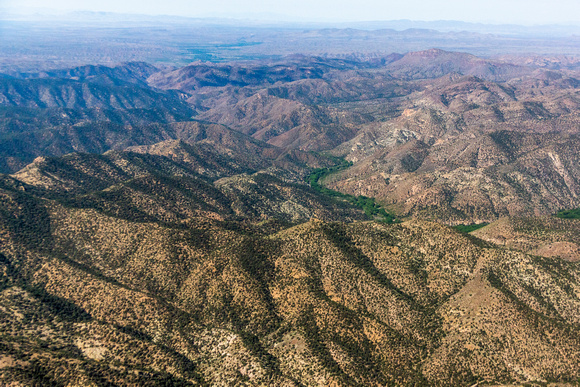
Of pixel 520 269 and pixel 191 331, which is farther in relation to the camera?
pixel 520 269

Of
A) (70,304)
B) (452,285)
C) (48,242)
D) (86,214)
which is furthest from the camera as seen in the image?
(86,214)

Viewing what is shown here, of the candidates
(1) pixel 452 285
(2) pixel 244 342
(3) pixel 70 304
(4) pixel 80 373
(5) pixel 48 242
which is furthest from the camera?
(5) pixel 48 242

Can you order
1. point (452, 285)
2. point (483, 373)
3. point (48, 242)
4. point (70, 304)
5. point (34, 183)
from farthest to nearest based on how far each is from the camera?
1. point (34, 183)
2. point (48, 242)
3. point (452, 285)
4. point (70, 304)
5. point (483, 373)

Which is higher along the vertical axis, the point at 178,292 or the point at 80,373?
the point at 80,373

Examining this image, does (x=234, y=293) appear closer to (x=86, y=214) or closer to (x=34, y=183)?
(x=86, y=214)

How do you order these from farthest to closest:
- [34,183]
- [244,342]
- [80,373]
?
[34,183], [244,342], [80,373]

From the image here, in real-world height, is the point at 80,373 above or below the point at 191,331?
above

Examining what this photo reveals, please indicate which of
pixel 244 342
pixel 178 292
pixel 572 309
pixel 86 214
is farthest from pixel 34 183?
pixel 572 309

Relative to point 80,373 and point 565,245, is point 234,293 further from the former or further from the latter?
point 565,245

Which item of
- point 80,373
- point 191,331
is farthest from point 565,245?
point 80,373
